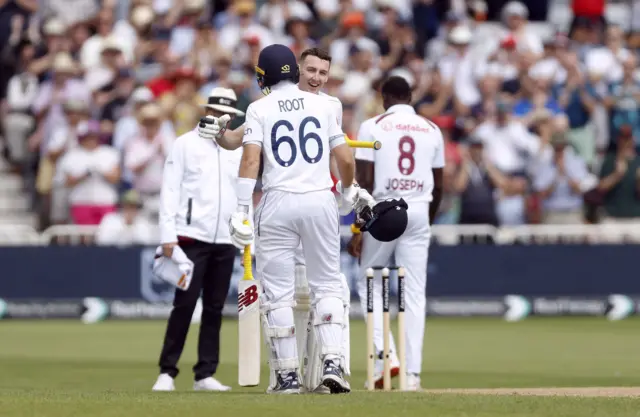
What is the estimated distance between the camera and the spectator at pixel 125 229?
2205 centimetres

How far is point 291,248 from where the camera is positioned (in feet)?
36.4

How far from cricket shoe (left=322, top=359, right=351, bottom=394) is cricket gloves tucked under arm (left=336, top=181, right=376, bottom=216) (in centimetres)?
125

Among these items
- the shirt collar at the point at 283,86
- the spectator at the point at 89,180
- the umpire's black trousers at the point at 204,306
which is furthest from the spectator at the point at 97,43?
the shirt collar at the point at 283,86

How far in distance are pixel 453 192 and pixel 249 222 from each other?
12140 millimetres

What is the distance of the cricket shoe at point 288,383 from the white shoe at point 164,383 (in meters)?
2.57

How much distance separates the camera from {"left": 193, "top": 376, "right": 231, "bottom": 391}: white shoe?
1352 centimetres

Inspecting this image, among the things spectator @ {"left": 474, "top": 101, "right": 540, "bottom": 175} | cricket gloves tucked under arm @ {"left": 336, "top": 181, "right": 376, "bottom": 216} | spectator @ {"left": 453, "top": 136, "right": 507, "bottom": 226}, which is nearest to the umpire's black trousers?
cricket gloves tucked under arm @ {"left": 336, "top": 181, "right": 376, "bottom": 216}

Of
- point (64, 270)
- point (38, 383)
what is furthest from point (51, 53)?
point (38, 383)

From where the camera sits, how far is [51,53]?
24.4m

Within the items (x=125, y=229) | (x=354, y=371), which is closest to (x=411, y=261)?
(x=354, y=371)

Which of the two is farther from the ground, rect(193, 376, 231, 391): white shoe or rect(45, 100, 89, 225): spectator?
rect(45, 100, 89, 225): spectator

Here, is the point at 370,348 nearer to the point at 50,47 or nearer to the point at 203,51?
the point at 203,51

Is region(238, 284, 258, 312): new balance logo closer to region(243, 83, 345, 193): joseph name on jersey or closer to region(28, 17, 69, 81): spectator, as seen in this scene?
region(243, 83, 345, 193): joseph name on jersey

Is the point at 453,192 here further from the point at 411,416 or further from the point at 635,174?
the point at 411,416
